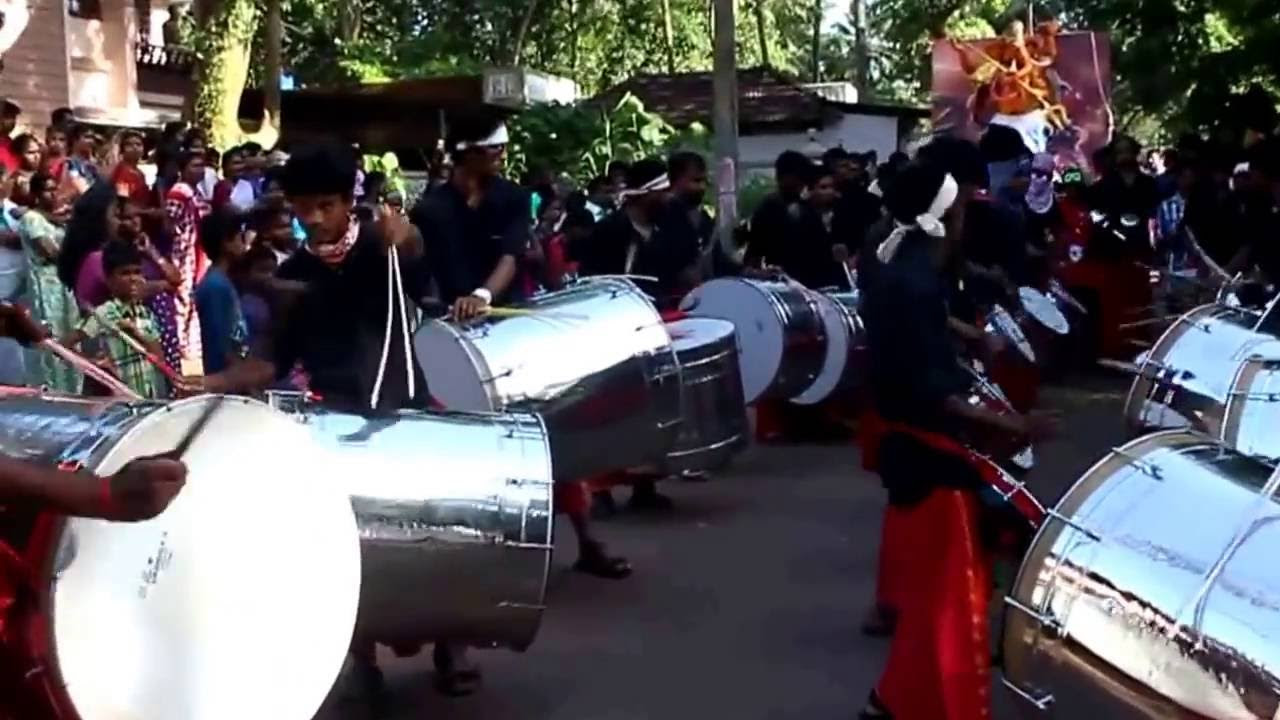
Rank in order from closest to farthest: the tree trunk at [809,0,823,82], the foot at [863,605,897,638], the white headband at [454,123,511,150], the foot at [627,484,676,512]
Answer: the foot at [863,605,897,638] → the white headband at [454,123,511,150] → the foot at [627,484,676,512] → the tree trunk at [809,0,823,82]

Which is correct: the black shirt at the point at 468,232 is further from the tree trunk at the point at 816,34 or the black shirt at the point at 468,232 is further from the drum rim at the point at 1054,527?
the tree trunk at the point at 816,34

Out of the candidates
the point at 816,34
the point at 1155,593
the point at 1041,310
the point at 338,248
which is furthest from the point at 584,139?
the point at 816,34

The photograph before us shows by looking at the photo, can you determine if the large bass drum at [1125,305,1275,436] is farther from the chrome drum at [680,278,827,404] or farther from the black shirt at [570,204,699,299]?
the black shirt at [570,204,699,299]

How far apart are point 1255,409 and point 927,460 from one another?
4.31ft

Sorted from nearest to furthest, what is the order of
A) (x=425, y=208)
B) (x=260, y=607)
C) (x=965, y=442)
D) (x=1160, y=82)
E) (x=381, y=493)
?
(x=260, y=607)
(x=381, y=493)
(x=965, y=442)
(x=425, y=208)
(x=1160, y=82)

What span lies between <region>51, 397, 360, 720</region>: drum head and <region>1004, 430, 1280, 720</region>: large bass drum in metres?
1.57

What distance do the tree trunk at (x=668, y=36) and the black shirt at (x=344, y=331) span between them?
1307 inches

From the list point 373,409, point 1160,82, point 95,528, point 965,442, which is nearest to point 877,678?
point 965,442

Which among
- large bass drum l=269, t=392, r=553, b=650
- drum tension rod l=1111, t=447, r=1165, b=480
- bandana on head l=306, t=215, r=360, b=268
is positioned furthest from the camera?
bandana on head l=306, t=215, r=360, b=268

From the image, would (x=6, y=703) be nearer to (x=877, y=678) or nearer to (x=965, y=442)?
(x=965, y=442)

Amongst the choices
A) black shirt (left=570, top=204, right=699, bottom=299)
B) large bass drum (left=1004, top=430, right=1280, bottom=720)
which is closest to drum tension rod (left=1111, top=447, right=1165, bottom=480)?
large bass drum (left=1004, top=430, right=1280, bottom=720)

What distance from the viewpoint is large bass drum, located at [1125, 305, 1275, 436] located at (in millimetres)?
6820

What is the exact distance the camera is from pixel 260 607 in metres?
3.97

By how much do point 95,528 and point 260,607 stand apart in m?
0.47
